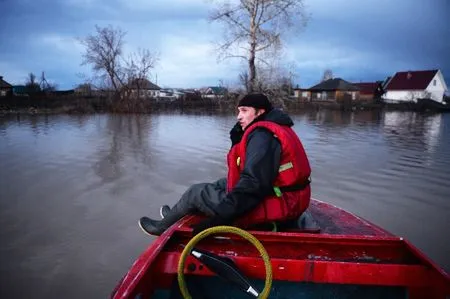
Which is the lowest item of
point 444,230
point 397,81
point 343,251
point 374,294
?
point 444,230

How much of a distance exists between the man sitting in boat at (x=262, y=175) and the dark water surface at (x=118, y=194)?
61.1 inches

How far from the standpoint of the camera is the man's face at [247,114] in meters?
3.15

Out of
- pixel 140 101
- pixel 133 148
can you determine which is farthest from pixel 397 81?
pixel 133 148

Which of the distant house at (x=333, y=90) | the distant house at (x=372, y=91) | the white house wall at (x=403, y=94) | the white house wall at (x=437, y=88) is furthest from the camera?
the distant house at (x=372, y=91)

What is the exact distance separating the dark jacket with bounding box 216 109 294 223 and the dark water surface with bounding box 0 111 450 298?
158 centimetres

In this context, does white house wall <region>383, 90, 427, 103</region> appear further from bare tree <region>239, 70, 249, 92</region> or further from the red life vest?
the red life vest

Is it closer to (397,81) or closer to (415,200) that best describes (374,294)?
(415,200)

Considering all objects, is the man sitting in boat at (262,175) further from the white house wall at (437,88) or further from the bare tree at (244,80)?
the white house wall at (437,88)

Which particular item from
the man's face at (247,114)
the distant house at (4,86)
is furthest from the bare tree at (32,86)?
the man's face at (247,114)

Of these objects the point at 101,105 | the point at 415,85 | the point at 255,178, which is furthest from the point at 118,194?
the point at 415,85

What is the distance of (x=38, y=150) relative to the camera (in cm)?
1002

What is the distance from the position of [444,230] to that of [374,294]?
317cm

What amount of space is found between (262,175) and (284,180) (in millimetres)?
232

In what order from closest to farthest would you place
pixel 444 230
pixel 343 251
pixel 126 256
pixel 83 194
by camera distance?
pixel 343 251 < pixel 126 256 < pixel 444 230 < pixel 83 194
